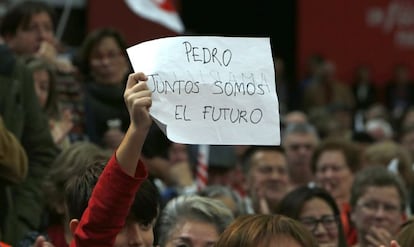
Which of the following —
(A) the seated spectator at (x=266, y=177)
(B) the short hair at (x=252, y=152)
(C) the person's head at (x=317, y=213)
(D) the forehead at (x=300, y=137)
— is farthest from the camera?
(D) the forehead at (x=300, y=137)

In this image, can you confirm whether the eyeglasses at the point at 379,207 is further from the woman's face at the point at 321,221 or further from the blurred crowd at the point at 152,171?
the woman's face at the point at 321,221

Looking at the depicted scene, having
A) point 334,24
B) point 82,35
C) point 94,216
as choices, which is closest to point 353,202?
point 94,216

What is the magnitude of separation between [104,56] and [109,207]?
4683mm

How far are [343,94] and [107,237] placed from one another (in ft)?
49.7

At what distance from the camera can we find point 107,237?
4.62 meters

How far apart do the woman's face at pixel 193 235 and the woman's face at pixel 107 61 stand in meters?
3.39

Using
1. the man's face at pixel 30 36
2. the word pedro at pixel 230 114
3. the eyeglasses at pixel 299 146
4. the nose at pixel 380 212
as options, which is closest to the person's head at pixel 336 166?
the eyeglasses at pixel 299 146

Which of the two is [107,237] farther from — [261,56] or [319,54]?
[319,54]

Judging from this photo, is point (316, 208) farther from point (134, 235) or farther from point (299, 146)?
point (299, 146)

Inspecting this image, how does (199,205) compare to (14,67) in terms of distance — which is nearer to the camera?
(199,205)

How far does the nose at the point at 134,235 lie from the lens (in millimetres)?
4971

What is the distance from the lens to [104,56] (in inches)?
362

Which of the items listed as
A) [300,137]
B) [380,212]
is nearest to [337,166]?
[300,137]

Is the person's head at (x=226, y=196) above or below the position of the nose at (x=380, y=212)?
above
